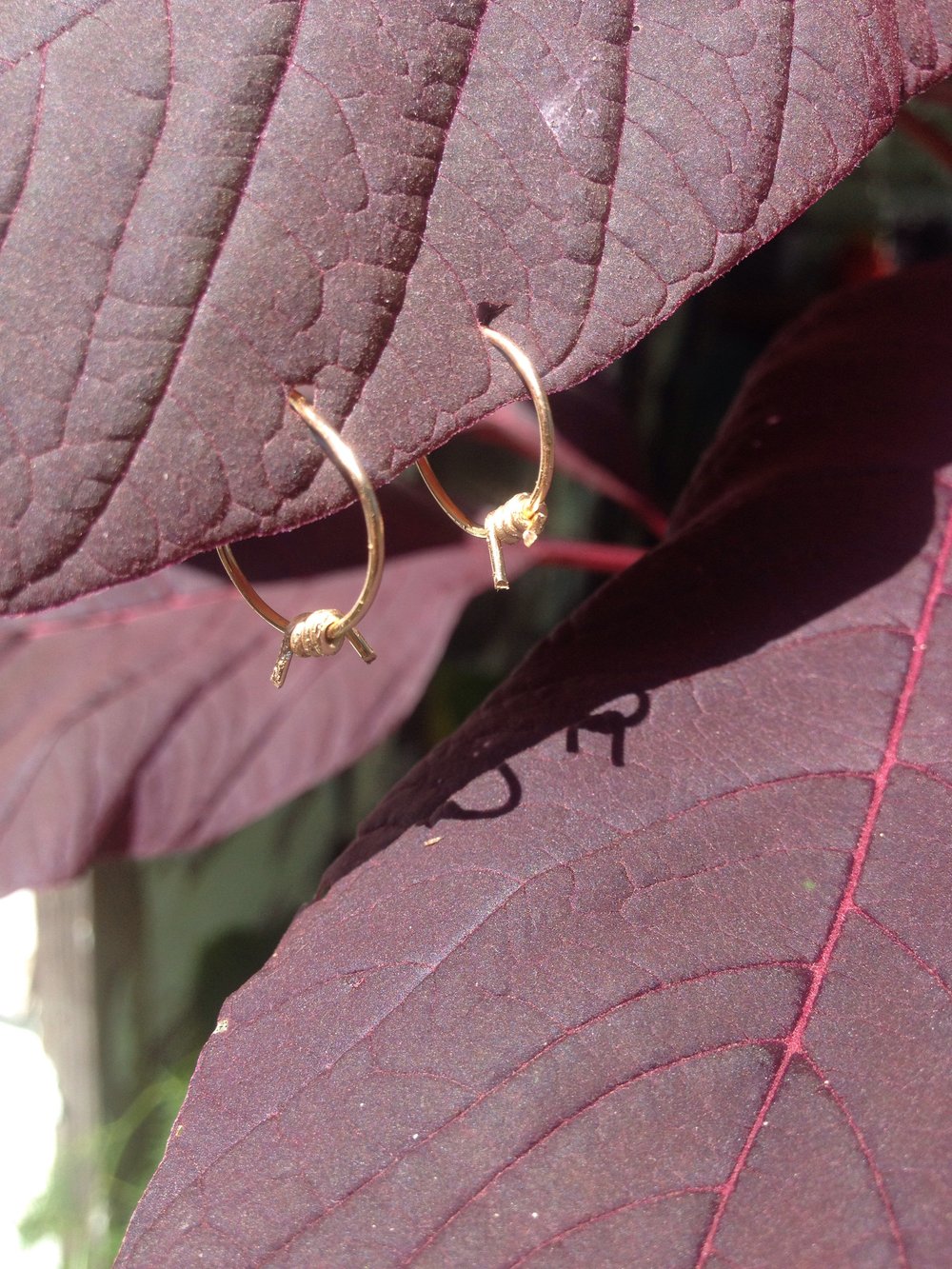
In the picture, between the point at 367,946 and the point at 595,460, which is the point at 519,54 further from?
the point at 595,460

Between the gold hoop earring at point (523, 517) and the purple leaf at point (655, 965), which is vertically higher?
the gold hoop earring at point (523, 517)

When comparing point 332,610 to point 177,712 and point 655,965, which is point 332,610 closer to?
point 655,965

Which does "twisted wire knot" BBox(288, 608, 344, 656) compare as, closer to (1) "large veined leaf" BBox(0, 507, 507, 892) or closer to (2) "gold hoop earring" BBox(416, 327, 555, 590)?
(2) "gold hoop earring" BBox(416, 327, 555, 590)

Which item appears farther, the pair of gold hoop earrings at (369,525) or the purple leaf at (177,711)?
the purple leaf at (177,711)

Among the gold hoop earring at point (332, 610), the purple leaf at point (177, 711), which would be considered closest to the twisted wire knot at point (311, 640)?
the gold hoop earring at point (332, 610)

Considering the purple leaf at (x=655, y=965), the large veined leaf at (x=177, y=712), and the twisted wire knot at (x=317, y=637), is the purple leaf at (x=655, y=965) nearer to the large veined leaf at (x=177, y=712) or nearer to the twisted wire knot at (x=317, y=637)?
the twisted wire knot at (x=317, y=637)

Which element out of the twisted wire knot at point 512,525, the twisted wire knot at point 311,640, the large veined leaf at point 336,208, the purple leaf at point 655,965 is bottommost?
the purple leaf at point 655,965

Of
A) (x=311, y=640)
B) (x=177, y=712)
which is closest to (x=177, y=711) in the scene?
(x=177, y=712)

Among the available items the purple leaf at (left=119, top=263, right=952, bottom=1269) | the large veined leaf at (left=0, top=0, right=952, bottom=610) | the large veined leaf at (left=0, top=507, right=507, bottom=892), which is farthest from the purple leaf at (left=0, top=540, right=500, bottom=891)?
the large veined leaf at (left=0, top=0, right=952, bottom=610)
